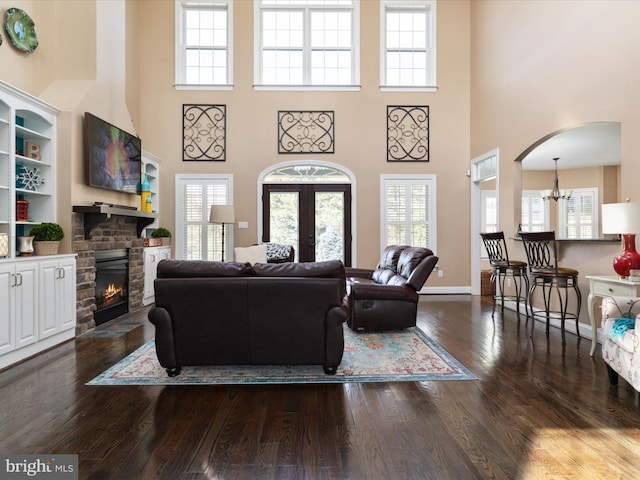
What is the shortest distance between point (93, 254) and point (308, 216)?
12.1 feet

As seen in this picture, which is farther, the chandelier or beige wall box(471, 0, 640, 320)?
the chandelier

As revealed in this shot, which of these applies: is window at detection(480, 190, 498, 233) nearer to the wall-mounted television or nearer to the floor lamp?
the floor lamp

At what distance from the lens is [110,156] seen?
196 inches

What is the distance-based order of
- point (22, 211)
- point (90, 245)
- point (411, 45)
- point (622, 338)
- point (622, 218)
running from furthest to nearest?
point (411, 45), point (90, 245), point (22, 211), point (622, 218), point (622, 338)

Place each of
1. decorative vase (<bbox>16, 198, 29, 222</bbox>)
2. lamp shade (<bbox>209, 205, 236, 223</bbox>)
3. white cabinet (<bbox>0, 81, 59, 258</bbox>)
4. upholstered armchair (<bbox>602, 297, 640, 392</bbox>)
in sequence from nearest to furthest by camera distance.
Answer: upholstered armchair (<bbox>602, 297, 640, 392</bbox>) < white cabinet (<bbox>0, 81, 59, 258</bbox>) < decorative vase (<bbox>16, 198, 29, 222</bbox>) < lamp shade (<bbox>209, 205, 236, 223</bbox>)

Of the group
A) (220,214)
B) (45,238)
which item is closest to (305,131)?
(220,214)

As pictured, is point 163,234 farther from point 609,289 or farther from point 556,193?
point 556,193

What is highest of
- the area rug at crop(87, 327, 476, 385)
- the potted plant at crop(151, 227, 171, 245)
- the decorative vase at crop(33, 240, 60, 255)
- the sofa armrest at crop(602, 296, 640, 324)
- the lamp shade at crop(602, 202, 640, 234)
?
the lamp shade at crop(602, 202, 640, 234)

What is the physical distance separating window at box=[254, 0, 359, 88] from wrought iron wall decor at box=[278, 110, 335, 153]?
0.55 m

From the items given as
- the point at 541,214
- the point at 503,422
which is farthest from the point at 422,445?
the point at 541,214

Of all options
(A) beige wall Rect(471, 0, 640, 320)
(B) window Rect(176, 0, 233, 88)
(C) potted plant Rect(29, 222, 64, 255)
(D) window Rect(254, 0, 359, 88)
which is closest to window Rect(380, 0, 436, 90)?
(D) window Rect(254, 0, 359, 88)

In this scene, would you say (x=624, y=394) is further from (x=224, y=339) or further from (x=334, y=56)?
(x=334, y=56)

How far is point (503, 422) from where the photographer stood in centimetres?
228

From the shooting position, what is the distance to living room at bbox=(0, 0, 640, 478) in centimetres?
479
